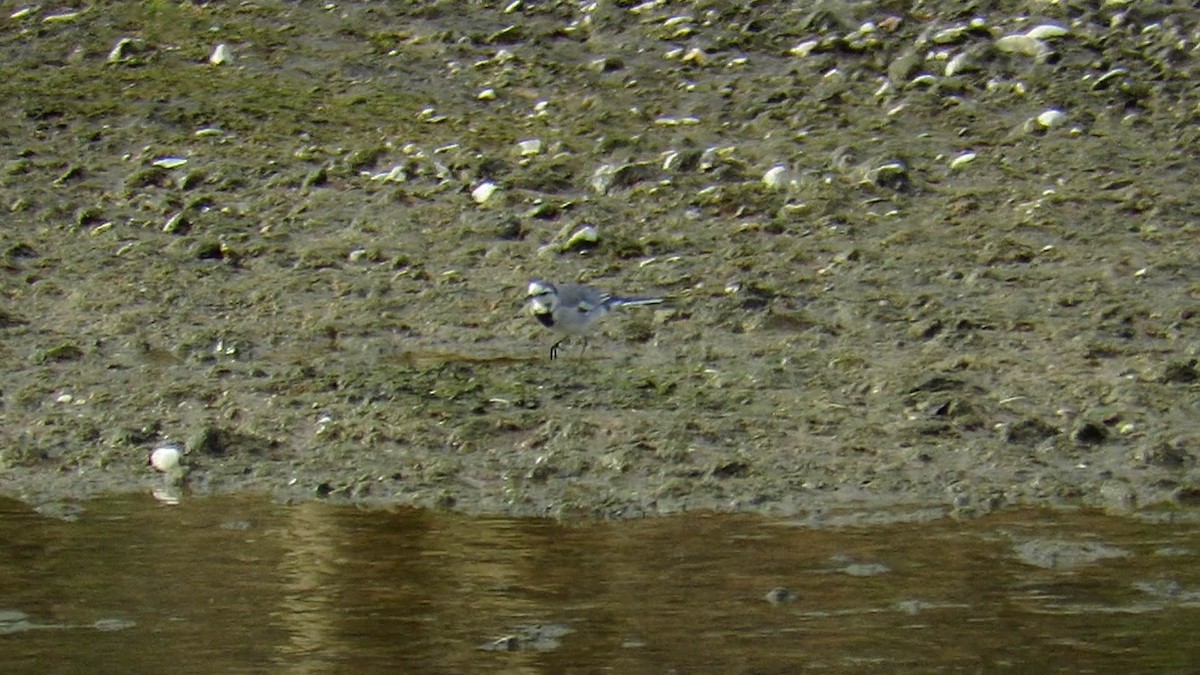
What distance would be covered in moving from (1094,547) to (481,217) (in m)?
3.71

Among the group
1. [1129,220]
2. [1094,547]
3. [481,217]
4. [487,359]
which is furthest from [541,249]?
[1094,547]

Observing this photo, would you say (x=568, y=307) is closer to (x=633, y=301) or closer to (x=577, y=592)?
(x=633, y=301)

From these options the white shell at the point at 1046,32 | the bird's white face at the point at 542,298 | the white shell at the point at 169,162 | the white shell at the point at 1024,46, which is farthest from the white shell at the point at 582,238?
the white shell at the point at 1046,32

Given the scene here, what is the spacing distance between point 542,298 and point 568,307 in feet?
0.69

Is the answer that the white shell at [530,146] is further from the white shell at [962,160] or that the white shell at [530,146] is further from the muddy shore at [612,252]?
the white shell at [962,160]

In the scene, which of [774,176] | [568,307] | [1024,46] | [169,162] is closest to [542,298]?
[568,307]

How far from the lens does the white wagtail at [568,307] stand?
6.80 metres

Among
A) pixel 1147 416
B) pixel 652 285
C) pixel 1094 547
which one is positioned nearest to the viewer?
pixel 1094 547

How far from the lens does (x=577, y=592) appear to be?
4934 mm

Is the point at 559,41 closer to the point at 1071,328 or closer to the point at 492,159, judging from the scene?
the point at 492,159

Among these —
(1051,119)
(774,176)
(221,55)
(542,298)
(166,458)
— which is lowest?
(1051,119)

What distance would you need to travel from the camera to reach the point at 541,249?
7.99 m

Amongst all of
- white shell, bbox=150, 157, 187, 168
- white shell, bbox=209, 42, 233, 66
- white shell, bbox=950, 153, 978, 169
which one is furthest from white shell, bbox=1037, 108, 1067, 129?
white shell, bbox=209, 42, 233, 66

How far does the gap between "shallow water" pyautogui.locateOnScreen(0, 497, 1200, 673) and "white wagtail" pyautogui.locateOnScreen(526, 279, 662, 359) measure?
50.8 inches
